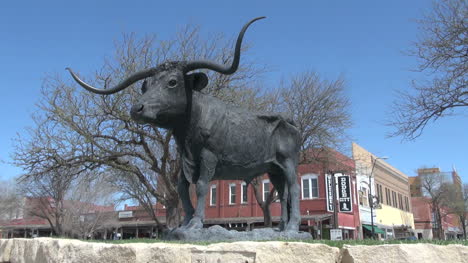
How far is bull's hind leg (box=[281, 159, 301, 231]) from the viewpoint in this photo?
16.8 ft

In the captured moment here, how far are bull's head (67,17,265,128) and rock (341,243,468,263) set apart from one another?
2386 mm

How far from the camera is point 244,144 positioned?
197 inches

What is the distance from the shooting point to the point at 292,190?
525 cm

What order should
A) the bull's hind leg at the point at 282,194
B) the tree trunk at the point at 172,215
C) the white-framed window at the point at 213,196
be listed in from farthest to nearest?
the white-framed window at the point at 213,196
the tree trunk at the point at 172,215
the bull's hind leg at the point at 282,194

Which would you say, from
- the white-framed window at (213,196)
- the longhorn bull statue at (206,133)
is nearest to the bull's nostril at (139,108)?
the longhorn bull statue at (206,133)

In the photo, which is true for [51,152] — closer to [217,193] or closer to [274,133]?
[274,133]

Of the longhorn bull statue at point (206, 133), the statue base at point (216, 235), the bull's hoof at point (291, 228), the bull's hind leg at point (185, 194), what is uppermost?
the longhorn bull statue at point (206, 133)

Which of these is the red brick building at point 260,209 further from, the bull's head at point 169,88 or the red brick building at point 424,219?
the red brick building at point 424,219

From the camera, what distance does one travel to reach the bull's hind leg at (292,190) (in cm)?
512

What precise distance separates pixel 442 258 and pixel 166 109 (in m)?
3.07

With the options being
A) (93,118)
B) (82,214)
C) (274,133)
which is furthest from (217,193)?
(274,133)

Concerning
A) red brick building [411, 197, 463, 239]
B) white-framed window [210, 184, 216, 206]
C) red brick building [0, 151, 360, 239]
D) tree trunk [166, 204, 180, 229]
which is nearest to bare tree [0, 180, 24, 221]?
red brick building [0, 151, 360, 239]

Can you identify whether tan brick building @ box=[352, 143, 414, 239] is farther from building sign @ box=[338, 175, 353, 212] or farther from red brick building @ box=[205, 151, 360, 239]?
building sign @ box=[338, 175, 353, 212]

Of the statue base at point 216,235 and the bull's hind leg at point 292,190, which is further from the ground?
the bull's hind leg at point 292,190
